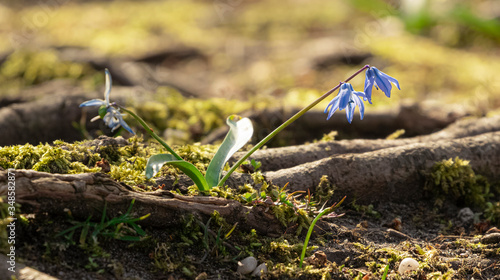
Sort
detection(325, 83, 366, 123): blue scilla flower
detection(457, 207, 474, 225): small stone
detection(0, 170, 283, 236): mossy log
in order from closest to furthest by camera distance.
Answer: detection(0, 170, 283, 236): mossy log, detection(325, 83, 366, 123): blue scilla flower, detection(457, 207, 474, 225): small stone

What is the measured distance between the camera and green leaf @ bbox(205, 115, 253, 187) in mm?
2568

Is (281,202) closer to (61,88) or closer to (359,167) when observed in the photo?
(359,167)

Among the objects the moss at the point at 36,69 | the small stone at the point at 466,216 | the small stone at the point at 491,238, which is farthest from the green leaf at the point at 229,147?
the moss at the point at 36,69

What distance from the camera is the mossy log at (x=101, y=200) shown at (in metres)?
2.01

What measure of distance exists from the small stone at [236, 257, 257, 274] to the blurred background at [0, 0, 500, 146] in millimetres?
2076

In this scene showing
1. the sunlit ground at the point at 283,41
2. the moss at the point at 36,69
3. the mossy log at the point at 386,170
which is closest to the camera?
the mossy log at the point at 386,170

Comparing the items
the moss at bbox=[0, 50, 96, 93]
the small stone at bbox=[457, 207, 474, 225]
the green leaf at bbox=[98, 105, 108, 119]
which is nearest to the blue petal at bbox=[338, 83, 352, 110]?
the green leaf at bbox=[98, 105, 108, 119]

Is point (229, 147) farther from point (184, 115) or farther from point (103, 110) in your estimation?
point (184, 115)

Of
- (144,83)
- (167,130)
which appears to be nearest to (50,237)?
(167,130)

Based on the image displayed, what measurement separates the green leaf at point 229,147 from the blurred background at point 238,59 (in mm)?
1397

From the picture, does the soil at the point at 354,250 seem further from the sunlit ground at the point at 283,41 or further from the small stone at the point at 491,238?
the sunlit ground at the point at 283,41

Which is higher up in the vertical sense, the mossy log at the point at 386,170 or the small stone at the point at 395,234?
the mossy log at the point at 386,170

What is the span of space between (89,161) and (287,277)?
52.9 inches

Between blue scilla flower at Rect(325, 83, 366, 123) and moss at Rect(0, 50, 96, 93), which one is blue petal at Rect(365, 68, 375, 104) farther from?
moss at Rect(0, 50, 96, 93)
